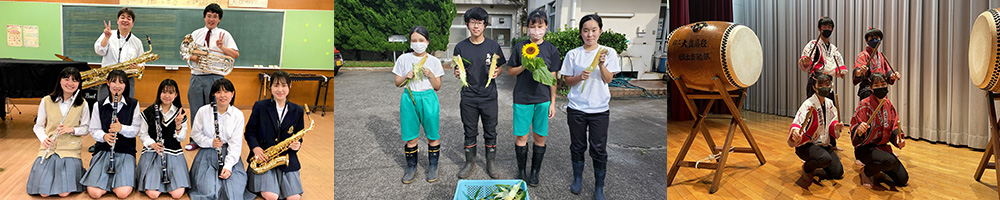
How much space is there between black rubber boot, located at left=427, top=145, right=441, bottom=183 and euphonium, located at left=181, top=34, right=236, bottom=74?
1.64 meters

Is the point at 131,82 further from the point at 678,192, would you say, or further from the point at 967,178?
the point at 967,178

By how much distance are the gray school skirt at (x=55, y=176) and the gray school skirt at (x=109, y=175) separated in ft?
0.36

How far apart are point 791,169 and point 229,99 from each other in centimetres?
406

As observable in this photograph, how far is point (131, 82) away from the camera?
11.0 ft

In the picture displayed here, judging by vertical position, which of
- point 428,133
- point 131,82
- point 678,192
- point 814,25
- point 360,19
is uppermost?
point 814,25

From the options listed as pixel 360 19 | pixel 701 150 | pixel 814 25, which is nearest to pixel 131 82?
pixel 360 19

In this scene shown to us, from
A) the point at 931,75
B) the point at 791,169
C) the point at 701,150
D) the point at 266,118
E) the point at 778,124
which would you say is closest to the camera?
the point at 266,118

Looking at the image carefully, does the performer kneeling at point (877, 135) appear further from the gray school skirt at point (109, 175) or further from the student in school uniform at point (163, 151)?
the gray school skirt at point (109, 175)

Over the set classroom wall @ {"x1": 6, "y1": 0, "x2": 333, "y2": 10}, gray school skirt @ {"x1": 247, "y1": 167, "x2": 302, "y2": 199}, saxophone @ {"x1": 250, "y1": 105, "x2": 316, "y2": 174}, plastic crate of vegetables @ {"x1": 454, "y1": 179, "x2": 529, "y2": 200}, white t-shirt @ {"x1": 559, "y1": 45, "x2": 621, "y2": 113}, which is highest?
classroom wall @ {"x1": 6, "y1": 0, "x2": 333, "y2": 10}

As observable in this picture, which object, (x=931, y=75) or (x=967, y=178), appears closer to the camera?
(x=967, y=178)

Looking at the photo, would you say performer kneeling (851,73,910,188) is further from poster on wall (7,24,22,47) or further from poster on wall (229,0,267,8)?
poster on wall (7,24,22,47)

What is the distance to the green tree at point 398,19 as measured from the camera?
→ 2.36m

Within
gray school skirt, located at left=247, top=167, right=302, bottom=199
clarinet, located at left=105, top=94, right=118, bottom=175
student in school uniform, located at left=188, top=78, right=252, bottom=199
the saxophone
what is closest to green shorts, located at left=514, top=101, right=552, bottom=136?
the saxophone

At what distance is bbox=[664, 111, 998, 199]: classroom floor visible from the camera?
3.62 meters
